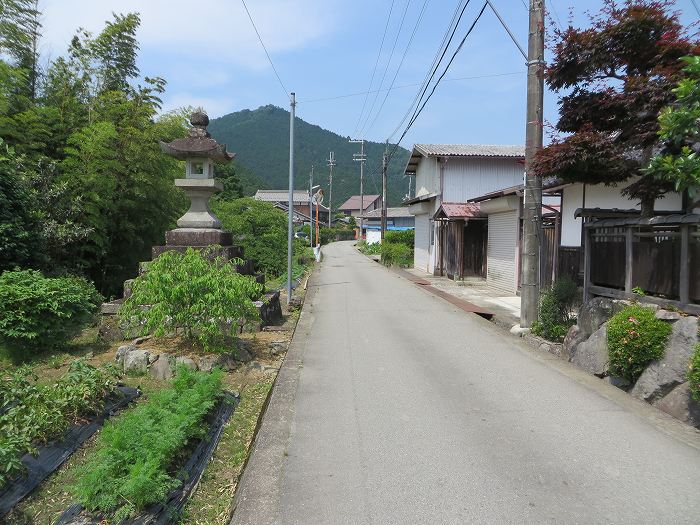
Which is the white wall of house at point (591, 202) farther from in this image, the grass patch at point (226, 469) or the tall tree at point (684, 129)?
the grass patch at point (226, 469)

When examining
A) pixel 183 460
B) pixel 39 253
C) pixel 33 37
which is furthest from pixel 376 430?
pixel 33 37

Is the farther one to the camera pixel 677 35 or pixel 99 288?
pixel 99 288

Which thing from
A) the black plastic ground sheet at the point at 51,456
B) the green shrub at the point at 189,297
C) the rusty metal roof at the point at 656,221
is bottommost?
the black plastic ground sheet at the point at 51,456

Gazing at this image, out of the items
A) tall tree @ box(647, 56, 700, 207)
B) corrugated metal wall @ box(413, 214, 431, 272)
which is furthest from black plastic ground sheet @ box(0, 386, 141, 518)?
corrugated metal wall @ box(413, 214, 431, 272)

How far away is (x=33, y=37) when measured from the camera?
45.3ft

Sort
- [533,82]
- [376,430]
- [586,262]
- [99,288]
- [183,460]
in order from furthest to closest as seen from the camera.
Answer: [99,288], [533,82], [586,262], [376,430], [183,460]

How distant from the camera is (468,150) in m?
24.7

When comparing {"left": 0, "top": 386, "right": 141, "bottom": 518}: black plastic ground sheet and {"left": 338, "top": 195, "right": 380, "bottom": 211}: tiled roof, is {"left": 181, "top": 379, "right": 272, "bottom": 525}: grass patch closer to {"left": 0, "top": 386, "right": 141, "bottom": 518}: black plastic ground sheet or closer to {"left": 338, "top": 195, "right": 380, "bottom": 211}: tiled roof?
{"left": 0, "top": 386, "right": 141, "bottom": 518}: black plastic ground sheet

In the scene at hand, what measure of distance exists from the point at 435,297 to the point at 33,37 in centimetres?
1395

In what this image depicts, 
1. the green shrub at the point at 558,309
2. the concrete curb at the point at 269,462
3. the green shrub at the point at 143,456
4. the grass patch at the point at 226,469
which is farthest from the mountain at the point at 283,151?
the green shrub at the point at 143,456

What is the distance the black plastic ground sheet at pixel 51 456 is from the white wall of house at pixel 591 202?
889 cm

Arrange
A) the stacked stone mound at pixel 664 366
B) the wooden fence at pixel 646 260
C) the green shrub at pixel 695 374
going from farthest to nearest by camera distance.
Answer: the wooden fence at pixel 646 260 < the stacked stone mound at pixel 664 366 < the green shrub at pixel 695 374

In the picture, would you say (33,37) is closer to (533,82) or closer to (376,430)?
(533,82)

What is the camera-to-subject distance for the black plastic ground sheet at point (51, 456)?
11.2 ft
